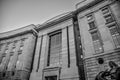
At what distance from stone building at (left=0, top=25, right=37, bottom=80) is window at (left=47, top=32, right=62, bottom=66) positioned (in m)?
5.33

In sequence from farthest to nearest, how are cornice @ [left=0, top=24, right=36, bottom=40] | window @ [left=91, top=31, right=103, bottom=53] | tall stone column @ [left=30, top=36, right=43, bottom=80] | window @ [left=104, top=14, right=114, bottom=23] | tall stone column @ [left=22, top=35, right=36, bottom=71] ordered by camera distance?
1. cornice @ [left=0, top=24, right=36, bottom=40]
2. tall stone column @ [left=22, top=35, right=36, bottom=71]
3. tall stone column @ [left=30, top=36, right=43, bottom=80]
4. window @ [left=104, top=14, right=114, bottom=23]
5. window @ [left=91, top=31, right=103, bottom=53]

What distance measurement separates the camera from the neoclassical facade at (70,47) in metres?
13.0

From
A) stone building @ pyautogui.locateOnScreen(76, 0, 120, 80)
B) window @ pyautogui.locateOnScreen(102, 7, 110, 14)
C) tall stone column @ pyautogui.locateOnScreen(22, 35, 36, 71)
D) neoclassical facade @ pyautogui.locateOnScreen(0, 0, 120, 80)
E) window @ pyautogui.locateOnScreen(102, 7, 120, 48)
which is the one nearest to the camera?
stone building @ pyautogui.locateOnScreen(76, 0, 120, 80)

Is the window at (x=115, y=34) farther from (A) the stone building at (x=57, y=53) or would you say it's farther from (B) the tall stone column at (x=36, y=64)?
(B) the tall stone column at (x=36, y=64)

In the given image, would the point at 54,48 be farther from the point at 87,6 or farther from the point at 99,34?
the point at 87,6

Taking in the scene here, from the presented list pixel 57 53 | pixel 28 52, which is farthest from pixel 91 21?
pixel 28 52

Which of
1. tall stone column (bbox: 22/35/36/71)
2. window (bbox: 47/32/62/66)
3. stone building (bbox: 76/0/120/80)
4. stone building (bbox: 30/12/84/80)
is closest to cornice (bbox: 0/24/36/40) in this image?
tall stone column (bbox: 22/35/36/71)

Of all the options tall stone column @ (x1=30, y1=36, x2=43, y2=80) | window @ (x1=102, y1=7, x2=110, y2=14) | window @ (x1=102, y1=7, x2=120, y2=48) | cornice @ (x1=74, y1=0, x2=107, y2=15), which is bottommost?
tall stone column @ (x1=30, y1=36, x2=43, y2=80)

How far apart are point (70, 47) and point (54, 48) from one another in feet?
14.4

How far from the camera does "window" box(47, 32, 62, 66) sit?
1816 centimetres

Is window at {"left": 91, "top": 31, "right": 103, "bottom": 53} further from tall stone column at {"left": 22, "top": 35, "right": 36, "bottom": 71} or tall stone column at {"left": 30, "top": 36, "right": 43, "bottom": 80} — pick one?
tall stone column at {"left": 22, "top": 35, "right": 36, "bottom": 71}

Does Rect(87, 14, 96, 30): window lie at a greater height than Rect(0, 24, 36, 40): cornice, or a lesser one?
lesser

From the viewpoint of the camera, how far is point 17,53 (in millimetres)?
21609

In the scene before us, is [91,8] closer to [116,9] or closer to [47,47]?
[116,9]
